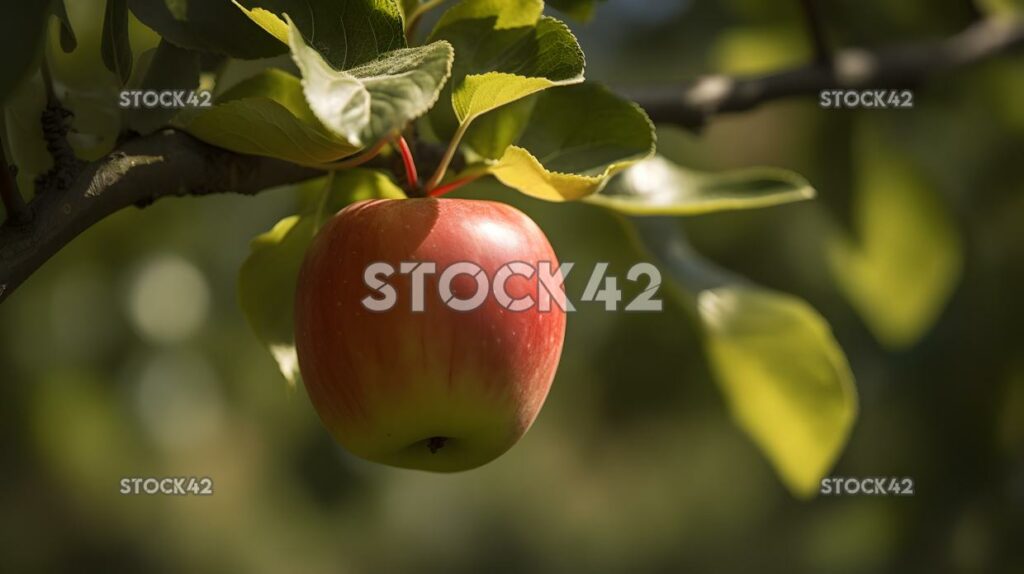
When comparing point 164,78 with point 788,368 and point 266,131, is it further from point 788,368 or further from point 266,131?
point 788,368

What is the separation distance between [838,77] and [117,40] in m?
0.61

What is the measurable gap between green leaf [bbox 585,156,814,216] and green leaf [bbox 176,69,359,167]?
179mm

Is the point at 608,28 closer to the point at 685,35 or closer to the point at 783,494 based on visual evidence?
the point at 685,35

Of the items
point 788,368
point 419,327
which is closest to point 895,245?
point 788,368

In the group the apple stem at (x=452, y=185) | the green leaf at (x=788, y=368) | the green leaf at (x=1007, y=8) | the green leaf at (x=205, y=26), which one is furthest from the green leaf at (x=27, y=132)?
the green leaf at (x=1007, y=8)

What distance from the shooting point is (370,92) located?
0.41 metres

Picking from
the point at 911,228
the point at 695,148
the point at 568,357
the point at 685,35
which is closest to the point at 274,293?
the point at 911,228

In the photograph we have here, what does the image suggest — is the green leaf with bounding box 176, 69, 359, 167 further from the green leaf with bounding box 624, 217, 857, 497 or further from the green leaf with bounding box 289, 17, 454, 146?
the green leaf with bounding box 624, 217, 857, 497

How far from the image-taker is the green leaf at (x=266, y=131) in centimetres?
48

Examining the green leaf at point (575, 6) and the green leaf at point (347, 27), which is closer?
the green leaf at point (347, 27)

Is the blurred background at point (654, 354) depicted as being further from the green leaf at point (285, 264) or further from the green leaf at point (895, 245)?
the green leaf at point (285, 264)

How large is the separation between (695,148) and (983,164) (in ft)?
1.41

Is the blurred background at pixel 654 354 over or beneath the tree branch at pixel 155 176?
beneath

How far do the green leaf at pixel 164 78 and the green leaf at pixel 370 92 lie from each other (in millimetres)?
155
